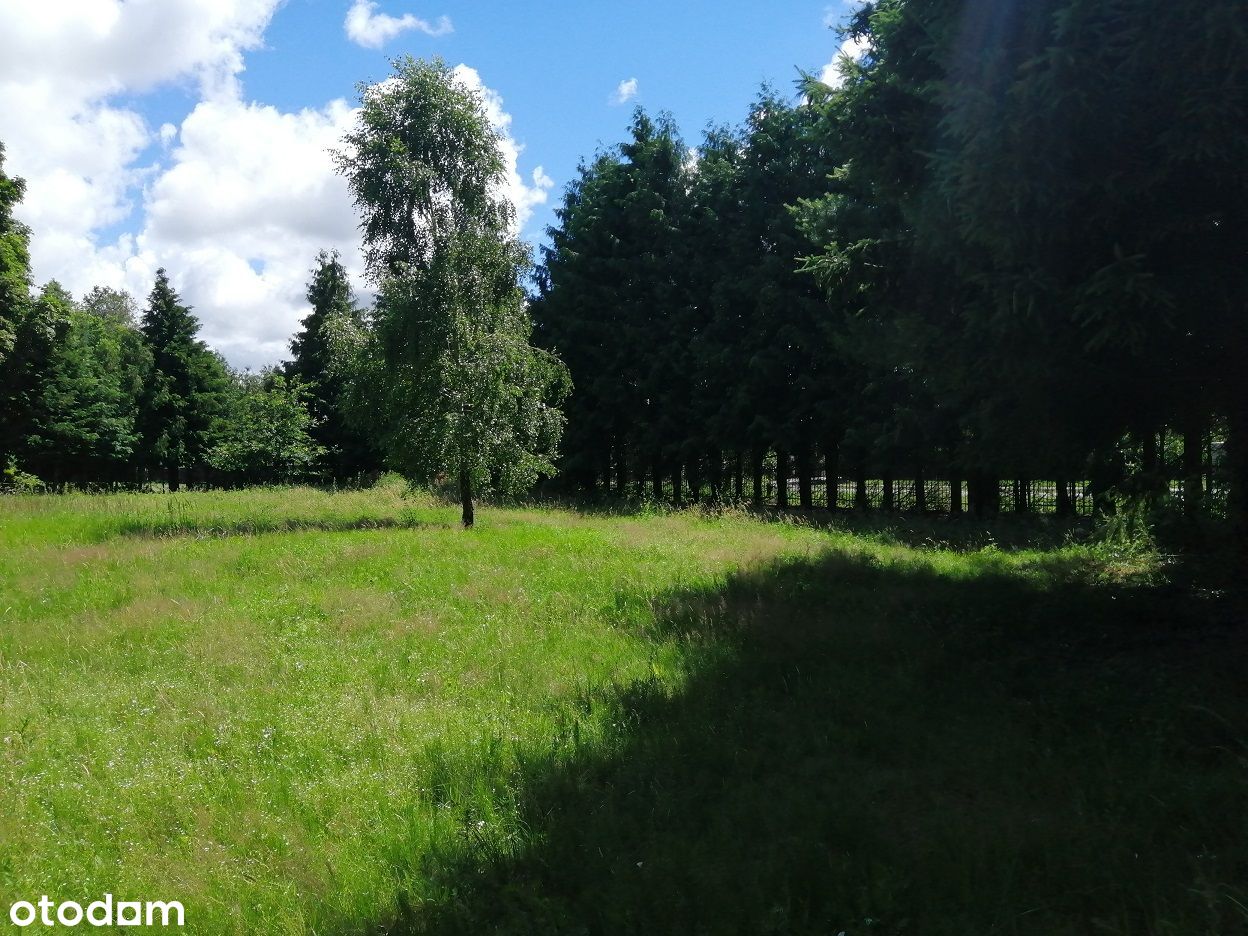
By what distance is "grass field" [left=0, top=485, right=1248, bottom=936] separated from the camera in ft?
13.4

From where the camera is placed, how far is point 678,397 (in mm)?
28062

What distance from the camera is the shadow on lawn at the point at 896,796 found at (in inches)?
Answer: 154

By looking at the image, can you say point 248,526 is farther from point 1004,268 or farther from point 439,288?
point 1004,268

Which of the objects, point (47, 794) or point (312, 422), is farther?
point (312, 422)

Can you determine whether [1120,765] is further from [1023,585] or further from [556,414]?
[556,414]

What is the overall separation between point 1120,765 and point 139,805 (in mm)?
6297

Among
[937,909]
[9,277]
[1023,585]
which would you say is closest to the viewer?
[937,909]

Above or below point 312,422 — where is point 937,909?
below

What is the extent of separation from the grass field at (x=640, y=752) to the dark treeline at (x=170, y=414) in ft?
84.2

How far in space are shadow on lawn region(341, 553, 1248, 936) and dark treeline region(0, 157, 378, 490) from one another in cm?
3160

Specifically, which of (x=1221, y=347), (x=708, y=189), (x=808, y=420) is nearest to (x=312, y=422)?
(x=708, y=189)

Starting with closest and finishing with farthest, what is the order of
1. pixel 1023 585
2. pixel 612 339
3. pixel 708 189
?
pixel 1023 585
pixel 708 189
pixel 612 339

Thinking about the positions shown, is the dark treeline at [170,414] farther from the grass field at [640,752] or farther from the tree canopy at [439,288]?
the grass field at [640,752]

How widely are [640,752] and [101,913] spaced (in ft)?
10.6
